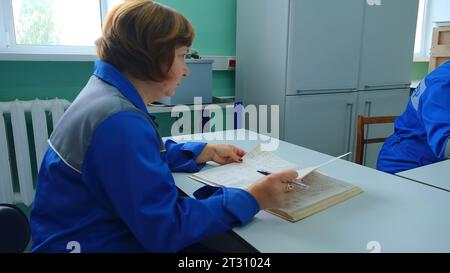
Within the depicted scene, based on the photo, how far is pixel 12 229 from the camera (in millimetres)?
939

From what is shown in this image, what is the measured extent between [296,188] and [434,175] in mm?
562

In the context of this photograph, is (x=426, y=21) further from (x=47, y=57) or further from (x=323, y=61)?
(x=47, y=57)

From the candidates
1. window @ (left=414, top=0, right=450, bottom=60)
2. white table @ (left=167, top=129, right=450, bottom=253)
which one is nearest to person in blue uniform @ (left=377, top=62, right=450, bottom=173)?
white table @ (left=167, top=129, right=450, bottom=253)

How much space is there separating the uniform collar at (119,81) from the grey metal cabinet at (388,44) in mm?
2191

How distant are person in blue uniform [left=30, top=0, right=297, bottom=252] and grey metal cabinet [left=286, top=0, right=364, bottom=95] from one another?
1.56 metres

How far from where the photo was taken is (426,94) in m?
1.47

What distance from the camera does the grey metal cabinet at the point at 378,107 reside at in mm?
2715

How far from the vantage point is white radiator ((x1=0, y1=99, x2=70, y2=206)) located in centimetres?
196

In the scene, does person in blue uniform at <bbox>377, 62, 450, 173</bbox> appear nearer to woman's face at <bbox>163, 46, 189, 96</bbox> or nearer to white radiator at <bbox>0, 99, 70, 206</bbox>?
woman's face at <bbox>163, 46, 189, 96</bbox>

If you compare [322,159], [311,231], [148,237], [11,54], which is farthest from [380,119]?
[11,54]

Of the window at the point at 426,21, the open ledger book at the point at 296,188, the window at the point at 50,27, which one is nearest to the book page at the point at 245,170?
the open ledger book at the point at 296,188

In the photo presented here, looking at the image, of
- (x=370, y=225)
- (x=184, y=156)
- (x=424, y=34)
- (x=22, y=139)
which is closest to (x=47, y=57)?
(x=22, y=139)

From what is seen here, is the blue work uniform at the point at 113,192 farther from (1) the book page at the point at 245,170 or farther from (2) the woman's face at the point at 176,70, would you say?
(1) the book page at the point at 245,170

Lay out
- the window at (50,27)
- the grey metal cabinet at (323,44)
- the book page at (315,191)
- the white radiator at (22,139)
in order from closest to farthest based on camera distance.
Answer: the book page at (315,191)
the white radiator at (22,139)
the window at (50,27)
the grey metal cabinet at (323,44)
